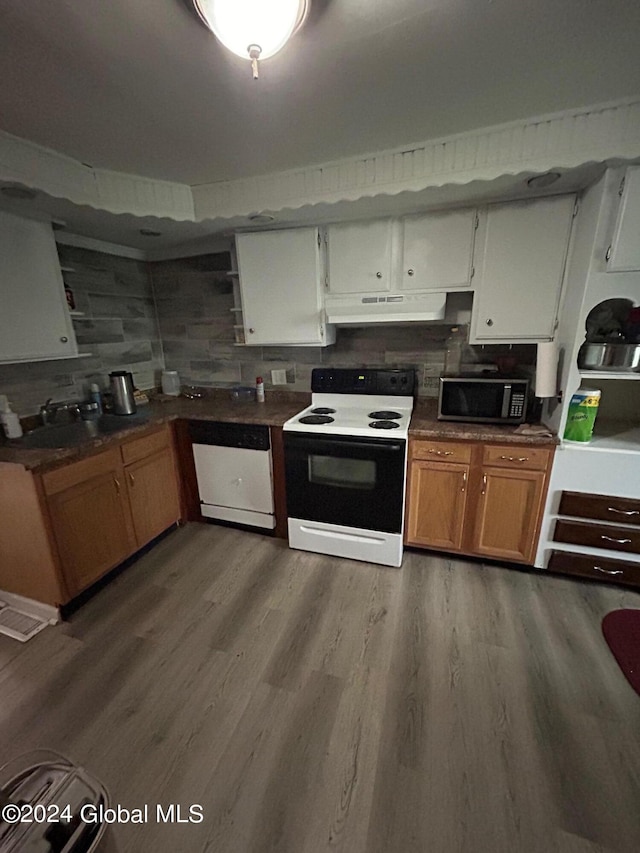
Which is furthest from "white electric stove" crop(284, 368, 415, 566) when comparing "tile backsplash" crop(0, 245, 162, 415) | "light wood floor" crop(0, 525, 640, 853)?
"tile backsplash" crop(0, 245, 162, 415)

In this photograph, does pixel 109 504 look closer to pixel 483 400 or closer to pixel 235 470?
pixel 235 470

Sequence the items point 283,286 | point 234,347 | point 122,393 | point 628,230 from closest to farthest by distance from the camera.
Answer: point 628,230, point 283,286, point 122,393, point 234,347

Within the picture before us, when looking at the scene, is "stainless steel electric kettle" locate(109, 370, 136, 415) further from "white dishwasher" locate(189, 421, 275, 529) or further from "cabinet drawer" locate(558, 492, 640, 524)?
"cabinet drawer" locate(558, 492, 640, 524)

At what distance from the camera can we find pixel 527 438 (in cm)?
189

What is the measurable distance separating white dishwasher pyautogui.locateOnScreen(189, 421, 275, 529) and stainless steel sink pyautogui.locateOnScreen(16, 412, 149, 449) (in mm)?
426

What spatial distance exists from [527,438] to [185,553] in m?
2.25

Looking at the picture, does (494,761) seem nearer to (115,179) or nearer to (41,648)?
(41,648)

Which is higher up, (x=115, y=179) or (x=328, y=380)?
(x=115, y=179)

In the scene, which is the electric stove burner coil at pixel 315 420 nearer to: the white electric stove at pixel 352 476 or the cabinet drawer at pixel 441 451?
the white electric stove at pixel 352 476

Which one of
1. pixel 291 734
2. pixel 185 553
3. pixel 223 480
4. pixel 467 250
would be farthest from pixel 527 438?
pixel 185 553

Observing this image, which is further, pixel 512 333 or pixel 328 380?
pixel 328 380

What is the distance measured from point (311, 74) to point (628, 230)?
150 cm

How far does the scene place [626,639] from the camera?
3.41ft

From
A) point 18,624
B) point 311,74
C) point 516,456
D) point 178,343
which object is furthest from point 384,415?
point 18,624
